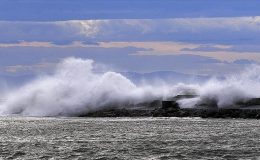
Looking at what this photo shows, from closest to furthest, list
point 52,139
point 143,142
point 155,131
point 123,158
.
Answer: point 123,158 → point 143,142 → point 52,139 → point 155,131

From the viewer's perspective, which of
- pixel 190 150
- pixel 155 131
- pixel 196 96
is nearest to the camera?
pixel 190 150

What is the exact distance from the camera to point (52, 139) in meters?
78.3

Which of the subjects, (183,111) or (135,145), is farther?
(183,111)

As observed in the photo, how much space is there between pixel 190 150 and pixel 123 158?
8.81 m

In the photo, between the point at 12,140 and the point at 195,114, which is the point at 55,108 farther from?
the point at 12,140

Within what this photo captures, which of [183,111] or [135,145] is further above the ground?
[183,111]

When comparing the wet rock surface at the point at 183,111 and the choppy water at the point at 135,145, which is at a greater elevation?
the wet rock surface at the point at 183,111

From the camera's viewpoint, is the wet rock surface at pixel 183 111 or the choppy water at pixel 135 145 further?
the wet rock surface at pixel 183 111

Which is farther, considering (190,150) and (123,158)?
(190,150)

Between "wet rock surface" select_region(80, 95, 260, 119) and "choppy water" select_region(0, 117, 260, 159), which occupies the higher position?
"wet rock surface" select_region(80, 95, 260, 119)

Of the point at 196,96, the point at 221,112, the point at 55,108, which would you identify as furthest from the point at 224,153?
the point at 55,108

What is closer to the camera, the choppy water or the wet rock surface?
the choppy water

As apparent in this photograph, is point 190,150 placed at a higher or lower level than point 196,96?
lower

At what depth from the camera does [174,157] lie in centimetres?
5488
